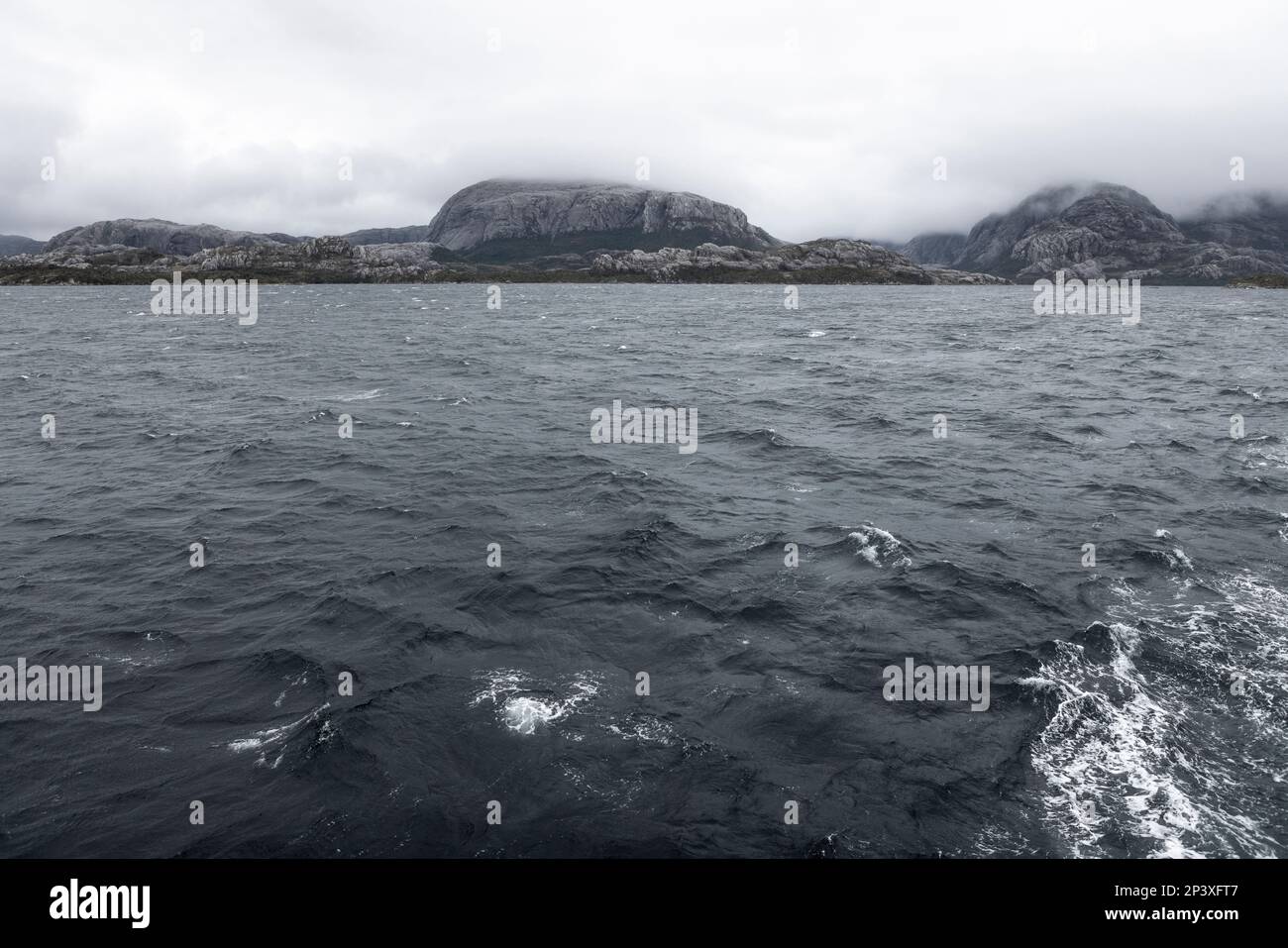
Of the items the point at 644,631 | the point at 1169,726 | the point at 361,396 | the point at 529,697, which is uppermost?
the point at 361,396

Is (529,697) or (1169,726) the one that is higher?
(529,697)

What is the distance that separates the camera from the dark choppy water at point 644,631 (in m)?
15.7

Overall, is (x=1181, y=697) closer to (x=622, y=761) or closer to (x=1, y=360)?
(x=622, y=761)

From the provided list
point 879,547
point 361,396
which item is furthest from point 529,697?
point 361,396

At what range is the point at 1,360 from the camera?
8181 cm

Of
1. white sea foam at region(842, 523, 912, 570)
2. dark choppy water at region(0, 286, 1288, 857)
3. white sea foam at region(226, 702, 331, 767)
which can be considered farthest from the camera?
white sea foam at region(842, 523, 912, 570)

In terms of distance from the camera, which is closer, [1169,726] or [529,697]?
[1169,726]

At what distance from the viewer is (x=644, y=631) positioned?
75.8 ft

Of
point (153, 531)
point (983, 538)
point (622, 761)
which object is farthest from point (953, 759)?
point (153, 531)

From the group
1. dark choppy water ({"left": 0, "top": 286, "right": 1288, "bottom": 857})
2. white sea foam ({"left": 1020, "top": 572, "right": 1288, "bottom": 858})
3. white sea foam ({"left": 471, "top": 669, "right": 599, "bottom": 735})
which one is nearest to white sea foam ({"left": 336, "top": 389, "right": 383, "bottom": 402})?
dark choppy water ({"left": 0, "top": 286, "right": 1288, "bottom": 857})

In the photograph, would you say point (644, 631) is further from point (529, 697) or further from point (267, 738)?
point (267, 738)

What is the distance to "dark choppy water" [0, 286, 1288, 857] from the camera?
51.4ft

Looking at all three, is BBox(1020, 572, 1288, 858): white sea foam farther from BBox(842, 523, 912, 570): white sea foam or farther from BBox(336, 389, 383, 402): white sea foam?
BBox(336, 389, 383, 402): white sea foam

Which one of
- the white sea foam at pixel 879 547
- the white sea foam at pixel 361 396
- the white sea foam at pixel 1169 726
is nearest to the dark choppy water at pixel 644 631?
the white sea foam at pixel 1169 726
